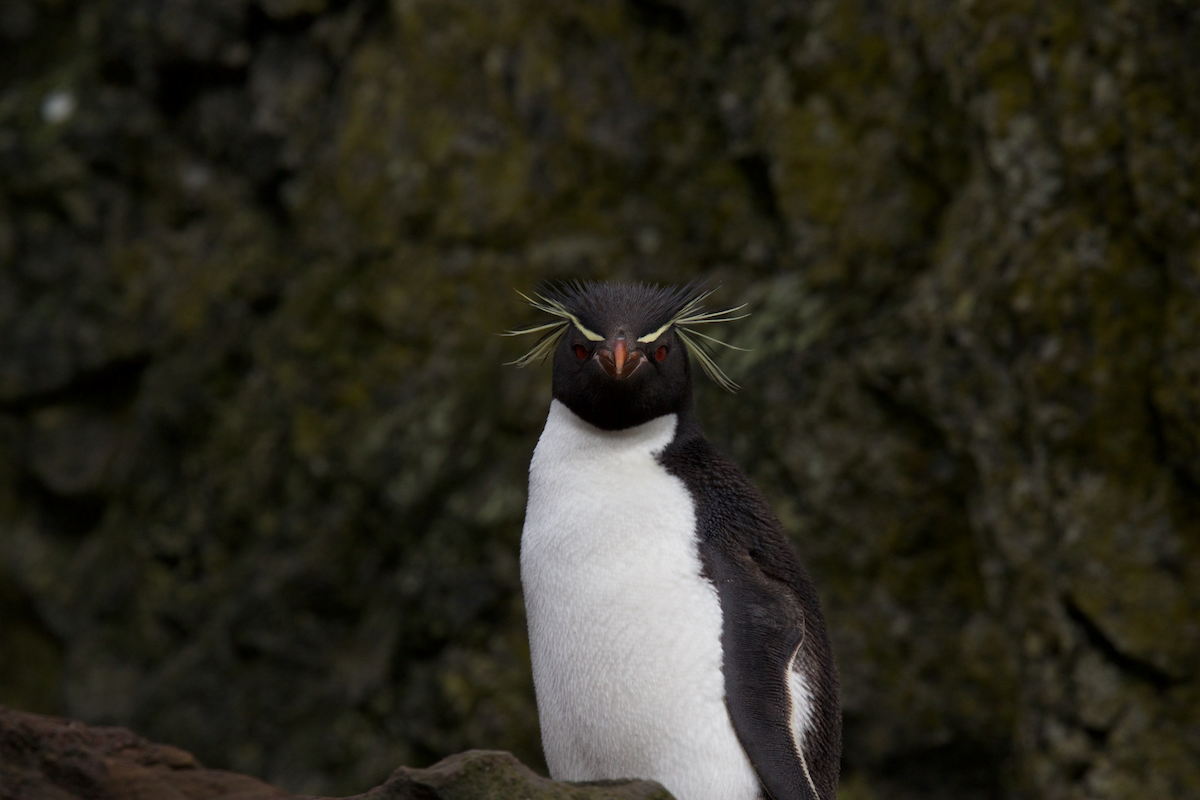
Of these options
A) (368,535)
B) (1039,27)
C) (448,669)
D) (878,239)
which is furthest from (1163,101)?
(368,535)

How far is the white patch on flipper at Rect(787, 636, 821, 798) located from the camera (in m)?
2.65

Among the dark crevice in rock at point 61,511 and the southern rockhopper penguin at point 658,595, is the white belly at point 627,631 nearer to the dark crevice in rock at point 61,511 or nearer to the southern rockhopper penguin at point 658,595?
the southern rockhopper penguin at point 658,595

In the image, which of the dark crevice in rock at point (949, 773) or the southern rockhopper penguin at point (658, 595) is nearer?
the southern rockhopper penguin at point (658, 595)

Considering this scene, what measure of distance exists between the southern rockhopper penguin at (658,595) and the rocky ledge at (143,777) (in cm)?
31

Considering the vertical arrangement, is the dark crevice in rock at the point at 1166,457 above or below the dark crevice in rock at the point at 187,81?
below

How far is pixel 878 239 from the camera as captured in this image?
197 inches

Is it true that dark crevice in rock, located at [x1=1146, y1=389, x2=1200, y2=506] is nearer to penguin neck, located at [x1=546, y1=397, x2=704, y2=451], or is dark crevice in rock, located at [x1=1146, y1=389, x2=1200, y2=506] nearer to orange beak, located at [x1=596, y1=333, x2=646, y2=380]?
penguin neck, located at [x1=546, y1=397, x2=704, y2=451]

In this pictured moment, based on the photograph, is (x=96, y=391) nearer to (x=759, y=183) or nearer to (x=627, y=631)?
(x=759, y=183)

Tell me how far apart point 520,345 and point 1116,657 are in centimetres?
305

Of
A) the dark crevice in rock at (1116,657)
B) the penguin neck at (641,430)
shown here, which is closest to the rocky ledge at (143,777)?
the penguin neck at (641,430)

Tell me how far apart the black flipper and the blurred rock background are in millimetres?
1776

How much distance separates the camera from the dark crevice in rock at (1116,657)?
4.09 meters

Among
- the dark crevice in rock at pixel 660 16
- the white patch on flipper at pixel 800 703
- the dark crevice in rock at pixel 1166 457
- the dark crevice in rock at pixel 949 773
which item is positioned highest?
the dark crevice in rock at pixel 660 16

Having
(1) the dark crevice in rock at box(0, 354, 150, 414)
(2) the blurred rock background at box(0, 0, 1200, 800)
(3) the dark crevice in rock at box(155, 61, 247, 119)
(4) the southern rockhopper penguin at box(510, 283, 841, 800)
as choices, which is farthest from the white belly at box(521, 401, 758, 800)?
(1) the dark crevice in rock at box(0, 354, 150, 414)
